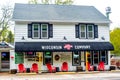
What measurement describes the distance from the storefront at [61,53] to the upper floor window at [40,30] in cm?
88

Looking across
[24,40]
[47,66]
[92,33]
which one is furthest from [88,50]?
[24,40]

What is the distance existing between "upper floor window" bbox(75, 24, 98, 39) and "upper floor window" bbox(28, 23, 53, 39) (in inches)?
114

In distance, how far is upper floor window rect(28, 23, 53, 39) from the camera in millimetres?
33281

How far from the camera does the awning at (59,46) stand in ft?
105

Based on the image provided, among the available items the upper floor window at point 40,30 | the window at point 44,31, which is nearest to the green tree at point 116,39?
the upper floor window at point 40,30

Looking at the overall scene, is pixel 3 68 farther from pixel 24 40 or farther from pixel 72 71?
pixel 72 71

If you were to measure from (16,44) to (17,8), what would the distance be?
18.7ft

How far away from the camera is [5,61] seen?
Result: 115 feet

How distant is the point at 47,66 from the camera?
33.3 meters

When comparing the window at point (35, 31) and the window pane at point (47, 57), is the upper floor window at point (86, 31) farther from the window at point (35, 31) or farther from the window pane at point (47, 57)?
the window at point (35, 31)

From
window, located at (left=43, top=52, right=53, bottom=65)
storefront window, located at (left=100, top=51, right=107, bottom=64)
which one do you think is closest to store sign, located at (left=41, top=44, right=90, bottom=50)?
window, located at (left=43, top=52, right=53, bottom=65)

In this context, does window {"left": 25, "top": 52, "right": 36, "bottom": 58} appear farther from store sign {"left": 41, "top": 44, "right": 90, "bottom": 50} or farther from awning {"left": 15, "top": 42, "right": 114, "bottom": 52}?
store sign {"left": 41, "top": 44, "right": 90, "bottom": 50}

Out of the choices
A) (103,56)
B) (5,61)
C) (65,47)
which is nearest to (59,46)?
(65,47)

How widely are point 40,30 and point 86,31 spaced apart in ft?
16.2
